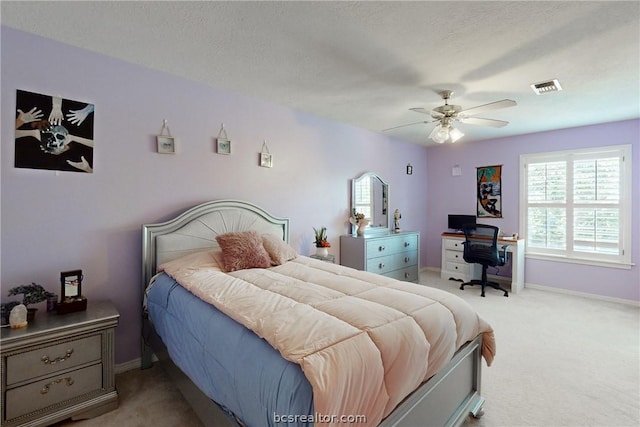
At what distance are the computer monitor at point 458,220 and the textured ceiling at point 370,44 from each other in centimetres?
241

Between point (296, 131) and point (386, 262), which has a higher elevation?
point (296, 131)

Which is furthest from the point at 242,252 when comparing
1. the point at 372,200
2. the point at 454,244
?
the point at 454,244

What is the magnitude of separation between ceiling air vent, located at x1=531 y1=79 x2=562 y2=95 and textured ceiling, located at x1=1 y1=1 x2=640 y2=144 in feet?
0.17

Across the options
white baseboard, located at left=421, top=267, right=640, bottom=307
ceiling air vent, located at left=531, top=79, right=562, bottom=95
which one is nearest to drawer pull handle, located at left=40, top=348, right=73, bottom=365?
ceiling air vent, located at left=531, top=79, right=562, bottom=95

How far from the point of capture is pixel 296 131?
3.66 metres

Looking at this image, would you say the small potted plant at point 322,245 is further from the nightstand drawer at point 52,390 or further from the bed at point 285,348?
the nightstand drawer at point 52,390

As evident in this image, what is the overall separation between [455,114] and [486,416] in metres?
2.46

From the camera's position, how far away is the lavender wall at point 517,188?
3.98 m

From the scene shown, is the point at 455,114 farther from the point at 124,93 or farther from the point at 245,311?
the point at 124,93

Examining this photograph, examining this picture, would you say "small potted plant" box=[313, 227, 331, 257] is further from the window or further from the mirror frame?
the window

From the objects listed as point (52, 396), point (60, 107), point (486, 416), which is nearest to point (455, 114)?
point (486, 416)

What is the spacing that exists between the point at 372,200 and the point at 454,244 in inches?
67.2

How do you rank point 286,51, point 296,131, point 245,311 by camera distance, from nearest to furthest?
point 245,311
point 286,51
point 296,131

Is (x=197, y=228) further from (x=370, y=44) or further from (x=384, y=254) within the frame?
(x=384, y=254)
